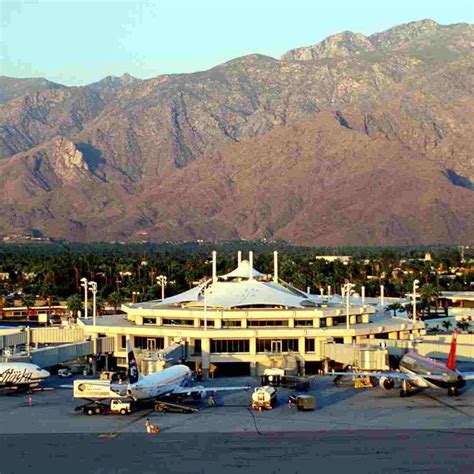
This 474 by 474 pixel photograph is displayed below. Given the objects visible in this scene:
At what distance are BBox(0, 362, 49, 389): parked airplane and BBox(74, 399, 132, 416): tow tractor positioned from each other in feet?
31.3

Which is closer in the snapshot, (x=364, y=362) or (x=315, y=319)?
(x=364, y=362)

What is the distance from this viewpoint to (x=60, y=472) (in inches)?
2458

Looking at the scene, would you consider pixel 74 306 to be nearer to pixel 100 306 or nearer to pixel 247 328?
pixel 100 306

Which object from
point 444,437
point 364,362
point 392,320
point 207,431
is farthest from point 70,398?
point 392,320

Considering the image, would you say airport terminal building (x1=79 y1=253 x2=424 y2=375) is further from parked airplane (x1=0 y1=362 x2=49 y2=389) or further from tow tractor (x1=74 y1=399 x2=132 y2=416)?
tow tractor (x1=74 y1=399 x2=132 y2=416)

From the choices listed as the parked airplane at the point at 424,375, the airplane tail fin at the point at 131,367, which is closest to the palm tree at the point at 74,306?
the parked airplane at the point at 424,375

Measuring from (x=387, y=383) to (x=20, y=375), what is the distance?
2734cm

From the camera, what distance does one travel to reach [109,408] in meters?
80.6

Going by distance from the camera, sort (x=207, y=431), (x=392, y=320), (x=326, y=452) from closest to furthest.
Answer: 1. (x=326, y=452)
2. (x=207, y=431)
3. (x=392, y=320)

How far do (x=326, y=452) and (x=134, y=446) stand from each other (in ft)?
36.2

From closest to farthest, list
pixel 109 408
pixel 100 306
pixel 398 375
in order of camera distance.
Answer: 1. pixel 109 408
2. pixel 398 375
3. pixel 100 306

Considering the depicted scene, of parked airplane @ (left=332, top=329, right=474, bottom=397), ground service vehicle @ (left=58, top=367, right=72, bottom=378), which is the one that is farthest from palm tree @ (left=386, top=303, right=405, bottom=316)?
parked airplane @ (left=332, top=329, right=474, bottom=397)

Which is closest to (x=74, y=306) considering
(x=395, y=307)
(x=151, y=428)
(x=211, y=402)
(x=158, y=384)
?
(x=395, y=307)

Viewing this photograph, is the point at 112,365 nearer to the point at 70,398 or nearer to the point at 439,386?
the point at 70,398
